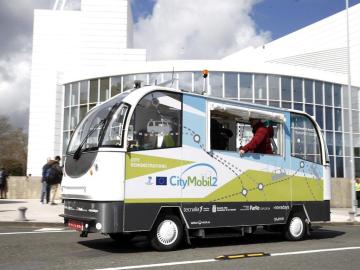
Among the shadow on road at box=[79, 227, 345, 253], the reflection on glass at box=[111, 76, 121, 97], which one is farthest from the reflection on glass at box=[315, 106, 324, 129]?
the shadow on road at box=[79, 227, 345, 253]

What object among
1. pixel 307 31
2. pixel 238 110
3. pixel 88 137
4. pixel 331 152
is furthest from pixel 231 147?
pixel 307 31

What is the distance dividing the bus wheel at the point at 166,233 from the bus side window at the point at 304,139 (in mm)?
3754

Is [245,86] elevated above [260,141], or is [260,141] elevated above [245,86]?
[245,86]

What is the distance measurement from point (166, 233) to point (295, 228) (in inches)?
150

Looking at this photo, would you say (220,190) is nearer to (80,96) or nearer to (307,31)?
(80,96)

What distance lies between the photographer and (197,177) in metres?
10.0

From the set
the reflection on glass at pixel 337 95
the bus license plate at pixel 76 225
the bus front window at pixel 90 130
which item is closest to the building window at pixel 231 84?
the reflection on glass at pixel 337 95

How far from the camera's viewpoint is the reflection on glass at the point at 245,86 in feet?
118

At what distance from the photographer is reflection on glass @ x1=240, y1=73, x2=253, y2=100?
35906 mm

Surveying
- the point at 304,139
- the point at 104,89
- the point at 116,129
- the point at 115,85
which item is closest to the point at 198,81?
the point at 115,85

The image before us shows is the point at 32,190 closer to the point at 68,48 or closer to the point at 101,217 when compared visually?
the point at 101,217

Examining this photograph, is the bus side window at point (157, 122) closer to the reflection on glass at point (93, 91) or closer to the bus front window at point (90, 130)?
the bus front window at point (90, 130)

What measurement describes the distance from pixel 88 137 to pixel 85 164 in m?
0.59

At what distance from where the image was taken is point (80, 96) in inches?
1553
